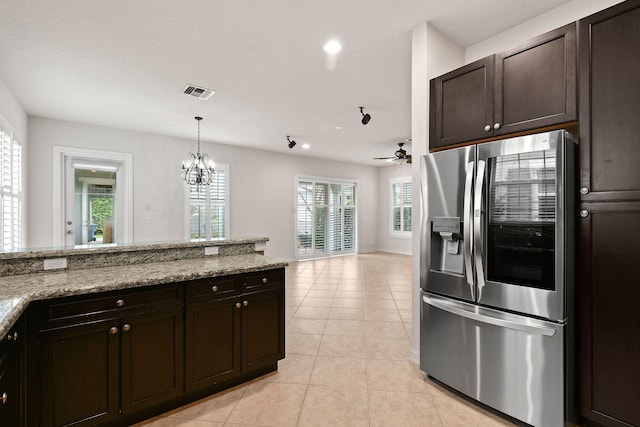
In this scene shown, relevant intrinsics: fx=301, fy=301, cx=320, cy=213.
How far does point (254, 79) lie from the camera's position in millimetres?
3371

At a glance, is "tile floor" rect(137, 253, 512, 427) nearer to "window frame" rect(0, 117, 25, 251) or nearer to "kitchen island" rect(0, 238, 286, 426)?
"kitchen island" rect(0, 238, 286, 426)

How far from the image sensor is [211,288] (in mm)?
2070

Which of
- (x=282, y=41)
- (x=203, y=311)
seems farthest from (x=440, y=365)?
(x=282, y=41)

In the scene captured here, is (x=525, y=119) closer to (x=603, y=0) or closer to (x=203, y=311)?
(x=603, y=0)

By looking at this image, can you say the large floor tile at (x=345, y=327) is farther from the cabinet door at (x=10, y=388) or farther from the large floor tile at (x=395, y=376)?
the cabinet door at (x=10, y=388)

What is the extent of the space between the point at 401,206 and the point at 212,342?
7.80 m

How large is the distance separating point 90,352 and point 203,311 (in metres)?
0.62

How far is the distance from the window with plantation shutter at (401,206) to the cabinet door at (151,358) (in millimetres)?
7810

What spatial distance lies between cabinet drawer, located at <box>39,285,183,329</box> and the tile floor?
30.2 inches

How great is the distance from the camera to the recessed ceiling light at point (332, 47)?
265 cm

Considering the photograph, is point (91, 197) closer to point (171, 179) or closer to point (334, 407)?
point (171, 179)

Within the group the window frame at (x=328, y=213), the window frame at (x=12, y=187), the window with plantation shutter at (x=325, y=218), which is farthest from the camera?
the window with plantation shutter at (x=325, y=218)

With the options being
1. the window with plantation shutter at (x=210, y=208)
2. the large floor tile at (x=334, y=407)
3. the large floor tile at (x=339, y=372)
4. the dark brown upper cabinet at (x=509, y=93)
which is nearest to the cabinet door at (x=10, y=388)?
the large floor tile at (x=334, y=407)

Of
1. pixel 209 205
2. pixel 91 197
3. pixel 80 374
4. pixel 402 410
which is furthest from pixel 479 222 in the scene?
pixel 91 197
